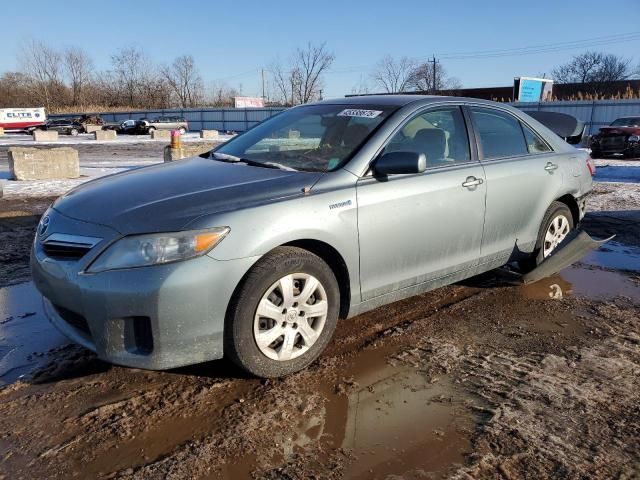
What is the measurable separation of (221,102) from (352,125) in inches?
3178

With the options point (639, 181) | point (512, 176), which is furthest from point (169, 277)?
point (639, 181)

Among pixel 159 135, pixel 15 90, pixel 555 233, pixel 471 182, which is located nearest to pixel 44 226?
pixel 471 182

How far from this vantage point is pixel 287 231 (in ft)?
9.68

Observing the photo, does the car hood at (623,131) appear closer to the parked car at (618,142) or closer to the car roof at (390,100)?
the parked car at (618,142)

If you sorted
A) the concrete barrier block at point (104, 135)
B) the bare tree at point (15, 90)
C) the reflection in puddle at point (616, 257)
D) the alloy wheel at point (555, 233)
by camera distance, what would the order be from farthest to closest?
1. the bare tree at point (15, 90)
2. the concrete barrier block at point (104, 135)
3. the reflection in puddle at point (616, 257)
4. the alloy wheel at point (555, 233)

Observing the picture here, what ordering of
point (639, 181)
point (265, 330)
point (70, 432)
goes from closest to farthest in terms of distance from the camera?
1. point (70, 432)
2. point (265, 330)
3. point (639, 181)

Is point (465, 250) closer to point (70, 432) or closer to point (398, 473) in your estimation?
point (398, 473)

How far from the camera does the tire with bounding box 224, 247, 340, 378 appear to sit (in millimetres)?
2836

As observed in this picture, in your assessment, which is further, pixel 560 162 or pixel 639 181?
pixel 639 181

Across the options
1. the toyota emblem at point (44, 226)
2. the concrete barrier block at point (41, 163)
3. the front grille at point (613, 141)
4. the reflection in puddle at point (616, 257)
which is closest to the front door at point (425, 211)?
the toyota emblem at point (44, 226)

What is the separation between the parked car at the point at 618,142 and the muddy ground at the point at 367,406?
17855mm

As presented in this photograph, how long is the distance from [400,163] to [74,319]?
215 centimetres

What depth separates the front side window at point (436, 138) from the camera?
3.75 m

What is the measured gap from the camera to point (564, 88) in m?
61.0
